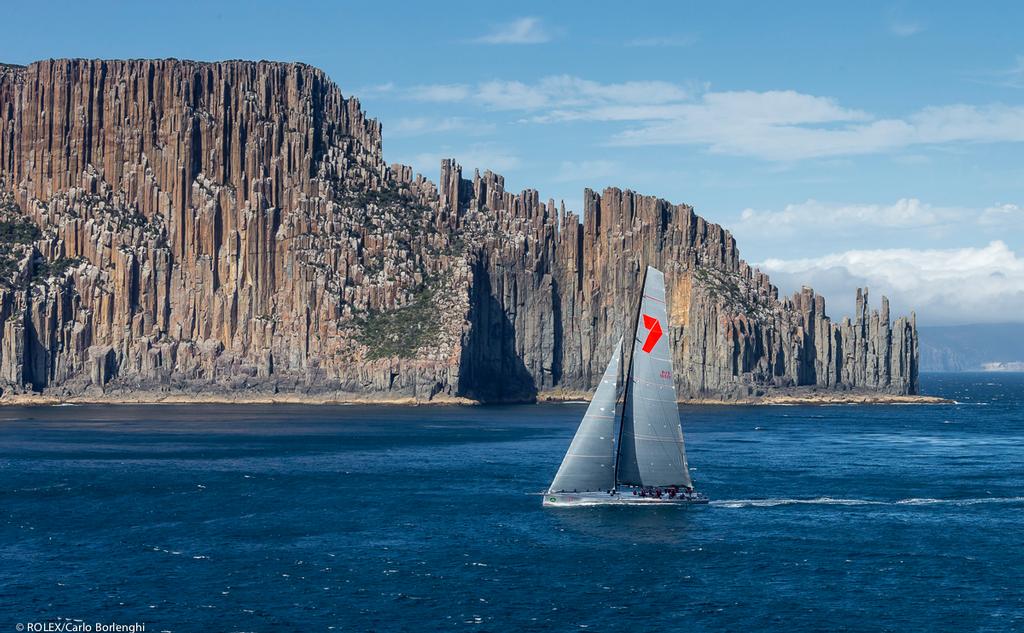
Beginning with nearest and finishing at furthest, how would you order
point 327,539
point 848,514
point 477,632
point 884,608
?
point 477,632 < point 884,608 < point 327,539 < point 848,514

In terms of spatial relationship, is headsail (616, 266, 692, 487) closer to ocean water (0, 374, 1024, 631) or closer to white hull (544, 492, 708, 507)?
white hull (544, 492, 708, 507)

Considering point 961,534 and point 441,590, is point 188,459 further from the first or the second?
point 961,534

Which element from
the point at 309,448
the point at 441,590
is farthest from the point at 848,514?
the point at 309,448

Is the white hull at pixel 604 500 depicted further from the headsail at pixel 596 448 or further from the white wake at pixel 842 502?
the white wake at pixel 842 502

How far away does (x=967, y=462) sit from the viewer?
118 m

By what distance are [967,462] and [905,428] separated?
4822 centimetres

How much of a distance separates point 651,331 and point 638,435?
6.90 metres

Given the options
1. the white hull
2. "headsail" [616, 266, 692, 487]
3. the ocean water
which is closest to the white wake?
the ocean water

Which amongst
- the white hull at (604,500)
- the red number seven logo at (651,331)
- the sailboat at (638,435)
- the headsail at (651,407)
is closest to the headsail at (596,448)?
the sailboat at (638,435)

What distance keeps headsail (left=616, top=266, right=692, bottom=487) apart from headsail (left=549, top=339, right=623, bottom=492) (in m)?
0.90

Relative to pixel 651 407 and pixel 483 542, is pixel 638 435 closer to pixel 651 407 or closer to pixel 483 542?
pixel 651 407

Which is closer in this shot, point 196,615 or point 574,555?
point 196,615

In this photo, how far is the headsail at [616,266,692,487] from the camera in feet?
257

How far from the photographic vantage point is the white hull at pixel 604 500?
80.6 m
